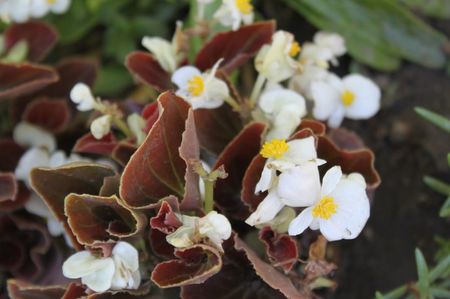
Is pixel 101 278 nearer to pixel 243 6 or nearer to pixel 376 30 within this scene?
pixel 243 6

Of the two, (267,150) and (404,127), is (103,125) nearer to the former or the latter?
(267,150)

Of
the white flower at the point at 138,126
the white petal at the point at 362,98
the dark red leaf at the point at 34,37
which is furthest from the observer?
the dark red leaf at the point at 34,37

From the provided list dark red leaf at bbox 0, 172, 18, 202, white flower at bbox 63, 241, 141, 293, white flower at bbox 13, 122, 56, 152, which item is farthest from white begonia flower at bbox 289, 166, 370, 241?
white flower at bbox 13, 122, 56, 152

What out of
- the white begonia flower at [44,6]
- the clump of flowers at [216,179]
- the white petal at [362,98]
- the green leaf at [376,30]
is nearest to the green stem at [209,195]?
the clump of flowers at [216,179]

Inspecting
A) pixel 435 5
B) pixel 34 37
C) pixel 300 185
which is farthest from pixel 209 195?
pixel 435 5

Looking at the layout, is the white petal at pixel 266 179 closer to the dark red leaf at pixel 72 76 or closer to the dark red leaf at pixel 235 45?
the dark red leaf at pixel 235 45

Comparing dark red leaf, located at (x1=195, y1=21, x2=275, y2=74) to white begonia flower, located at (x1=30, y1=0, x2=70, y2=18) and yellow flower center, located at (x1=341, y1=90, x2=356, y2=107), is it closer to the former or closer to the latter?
yellow flower center, located at (x1=341, y1=90, x2=356, y2=107)
